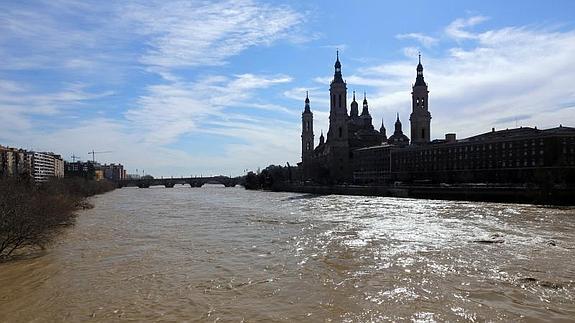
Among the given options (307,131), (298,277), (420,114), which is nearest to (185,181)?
(307,131)

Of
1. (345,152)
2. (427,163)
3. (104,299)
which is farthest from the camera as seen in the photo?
(345,152)

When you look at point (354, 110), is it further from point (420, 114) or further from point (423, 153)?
point (423, 153)

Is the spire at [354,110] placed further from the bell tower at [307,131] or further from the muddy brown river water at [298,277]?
the muddy brown river water at [298,277]

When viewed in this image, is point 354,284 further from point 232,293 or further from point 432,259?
point 432,259

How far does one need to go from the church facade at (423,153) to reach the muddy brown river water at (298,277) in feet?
138

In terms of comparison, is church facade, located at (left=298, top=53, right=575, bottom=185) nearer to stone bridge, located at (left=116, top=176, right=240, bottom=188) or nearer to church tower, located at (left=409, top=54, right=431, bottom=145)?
church tower, located at (left=409, top=54, right=431, bottom=145)

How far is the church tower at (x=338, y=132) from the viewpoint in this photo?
460ft

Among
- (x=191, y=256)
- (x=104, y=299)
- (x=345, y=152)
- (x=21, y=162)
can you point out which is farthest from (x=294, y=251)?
(x=21, y=162)

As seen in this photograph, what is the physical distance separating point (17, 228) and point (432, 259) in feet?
52.1

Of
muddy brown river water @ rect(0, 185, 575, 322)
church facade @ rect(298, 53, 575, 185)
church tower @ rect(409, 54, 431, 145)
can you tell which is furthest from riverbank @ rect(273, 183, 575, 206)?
church tower @ rect(409, 54, 431, 145)

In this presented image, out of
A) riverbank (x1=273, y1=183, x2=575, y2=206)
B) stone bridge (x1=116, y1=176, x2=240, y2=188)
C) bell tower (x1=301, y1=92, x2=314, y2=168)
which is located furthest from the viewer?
bell tower (x1=301, y1=92, x2=314, y2=168)

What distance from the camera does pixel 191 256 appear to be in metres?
21.3

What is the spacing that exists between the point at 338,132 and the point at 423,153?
33.1 m

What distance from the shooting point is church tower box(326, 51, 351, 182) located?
460 feet
